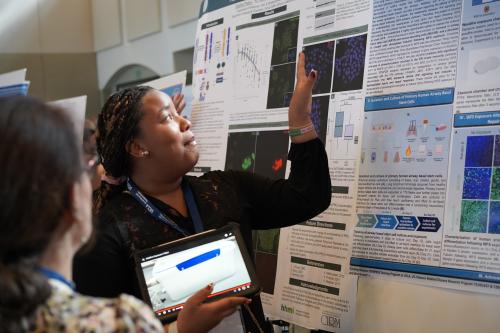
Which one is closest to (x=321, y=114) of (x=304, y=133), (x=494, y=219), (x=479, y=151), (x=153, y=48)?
(x=304, y=133)

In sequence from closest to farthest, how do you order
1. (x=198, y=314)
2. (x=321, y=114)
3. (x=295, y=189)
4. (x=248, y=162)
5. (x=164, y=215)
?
(x=198, y=314) → (x=164, y=215) → (x=295, y=189) → (x=321, y=114) → (x=248, y=162)

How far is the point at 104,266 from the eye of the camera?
52.7 inches

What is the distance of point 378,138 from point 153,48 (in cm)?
370

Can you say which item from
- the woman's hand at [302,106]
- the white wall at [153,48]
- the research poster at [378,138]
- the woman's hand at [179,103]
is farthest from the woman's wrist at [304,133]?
the white wall at [153,48]

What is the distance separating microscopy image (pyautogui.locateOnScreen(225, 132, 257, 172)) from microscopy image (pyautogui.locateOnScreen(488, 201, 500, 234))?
93cm

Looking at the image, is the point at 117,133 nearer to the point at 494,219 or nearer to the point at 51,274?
the point at 51,274

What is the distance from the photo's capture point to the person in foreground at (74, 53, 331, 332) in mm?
1415

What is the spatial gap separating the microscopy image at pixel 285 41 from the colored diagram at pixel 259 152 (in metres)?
0.28

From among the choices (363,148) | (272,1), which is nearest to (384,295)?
(363,148)

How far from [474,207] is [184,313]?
824mm

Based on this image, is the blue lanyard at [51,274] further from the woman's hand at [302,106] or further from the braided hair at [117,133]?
the woman's hand at [302,106]

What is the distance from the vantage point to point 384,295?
1602 mm

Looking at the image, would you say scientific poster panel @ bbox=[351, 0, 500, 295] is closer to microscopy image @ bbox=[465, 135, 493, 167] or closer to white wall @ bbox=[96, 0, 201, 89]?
microscopy image @ bbox=[465, 135, 493, 167]

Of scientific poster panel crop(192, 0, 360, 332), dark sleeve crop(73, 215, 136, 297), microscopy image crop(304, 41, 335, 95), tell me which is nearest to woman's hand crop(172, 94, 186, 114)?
scientific poster panel crop(192, 0, 360, 332)
